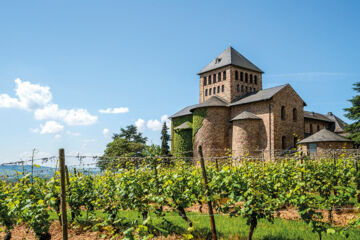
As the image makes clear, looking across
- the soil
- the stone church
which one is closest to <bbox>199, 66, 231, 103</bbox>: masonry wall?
the stone church

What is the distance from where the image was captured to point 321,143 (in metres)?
23.1

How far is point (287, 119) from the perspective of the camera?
25438 millimetres

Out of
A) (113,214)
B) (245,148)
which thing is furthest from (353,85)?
(113,214)

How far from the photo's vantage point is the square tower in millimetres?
29234

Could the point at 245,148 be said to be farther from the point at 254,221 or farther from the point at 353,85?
the point at 254,221

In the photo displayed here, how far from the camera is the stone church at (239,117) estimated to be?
24188 millimetres

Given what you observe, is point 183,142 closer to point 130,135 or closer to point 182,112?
point 182,112

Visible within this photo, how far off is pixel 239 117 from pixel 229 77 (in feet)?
20.0

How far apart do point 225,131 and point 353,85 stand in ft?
39.6

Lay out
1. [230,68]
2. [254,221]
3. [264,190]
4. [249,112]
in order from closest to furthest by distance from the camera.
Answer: [254,221]
[264,190]
[249,112]
[230,68]

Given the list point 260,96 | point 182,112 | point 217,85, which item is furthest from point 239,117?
point 182,112

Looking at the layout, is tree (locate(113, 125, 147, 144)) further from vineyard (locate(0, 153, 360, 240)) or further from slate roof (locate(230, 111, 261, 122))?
vineyard (locate(0, 153, 360, 240))

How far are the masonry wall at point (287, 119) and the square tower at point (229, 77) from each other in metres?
4.98

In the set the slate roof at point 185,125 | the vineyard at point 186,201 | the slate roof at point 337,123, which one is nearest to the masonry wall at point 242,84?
the slate roof at point 185,125
